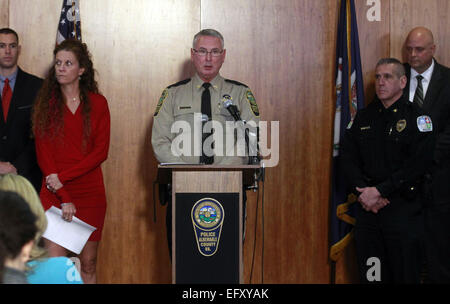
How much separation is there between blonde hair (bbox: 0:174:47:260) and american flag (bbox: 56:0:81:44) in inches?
128

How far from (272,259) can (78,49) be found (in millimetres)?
2395

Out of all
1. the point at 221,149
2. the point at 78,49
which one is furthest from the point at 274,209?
the point at 78,49

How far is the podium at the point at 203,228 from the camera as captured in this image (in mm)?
3092

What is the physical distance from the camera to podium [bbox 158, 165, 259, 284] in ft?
10.1

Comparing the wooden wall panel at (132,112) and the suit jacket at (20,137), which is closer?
the suit jacket at (20,137)

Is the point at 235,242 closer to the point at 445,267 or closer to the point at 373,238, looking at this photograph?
the point at 373,238

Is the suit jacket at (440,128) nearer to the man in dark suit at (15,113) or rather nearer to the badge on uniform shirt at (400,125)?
the badge on uniform shirt at (400,125)

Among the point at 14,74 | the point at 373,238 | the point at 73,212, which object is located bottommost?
the point at 373,238

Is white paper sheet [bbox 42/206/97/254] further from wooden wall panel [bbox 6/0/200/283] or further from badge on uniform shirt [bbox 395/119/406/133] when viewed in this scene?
badge on uniform shirt [bbox 395/119/406/133]

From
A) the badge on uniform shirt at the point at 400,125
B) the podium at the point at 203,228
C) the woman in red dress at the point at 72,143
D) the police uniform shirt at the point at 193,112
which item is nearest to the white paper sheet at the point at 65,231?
the woman in red dress at the point at 72,143

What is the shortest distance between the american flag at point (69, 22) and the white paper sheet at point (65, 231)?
1629 millimetres

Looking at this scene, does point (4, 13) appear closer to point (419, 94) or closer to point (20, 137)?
point (20, 137)

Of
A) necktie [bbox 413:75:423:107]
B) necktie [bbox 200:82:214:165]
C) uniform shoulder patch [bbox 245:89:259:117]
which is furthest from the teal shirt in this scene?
necktie [bbox 413:75:423:107]
